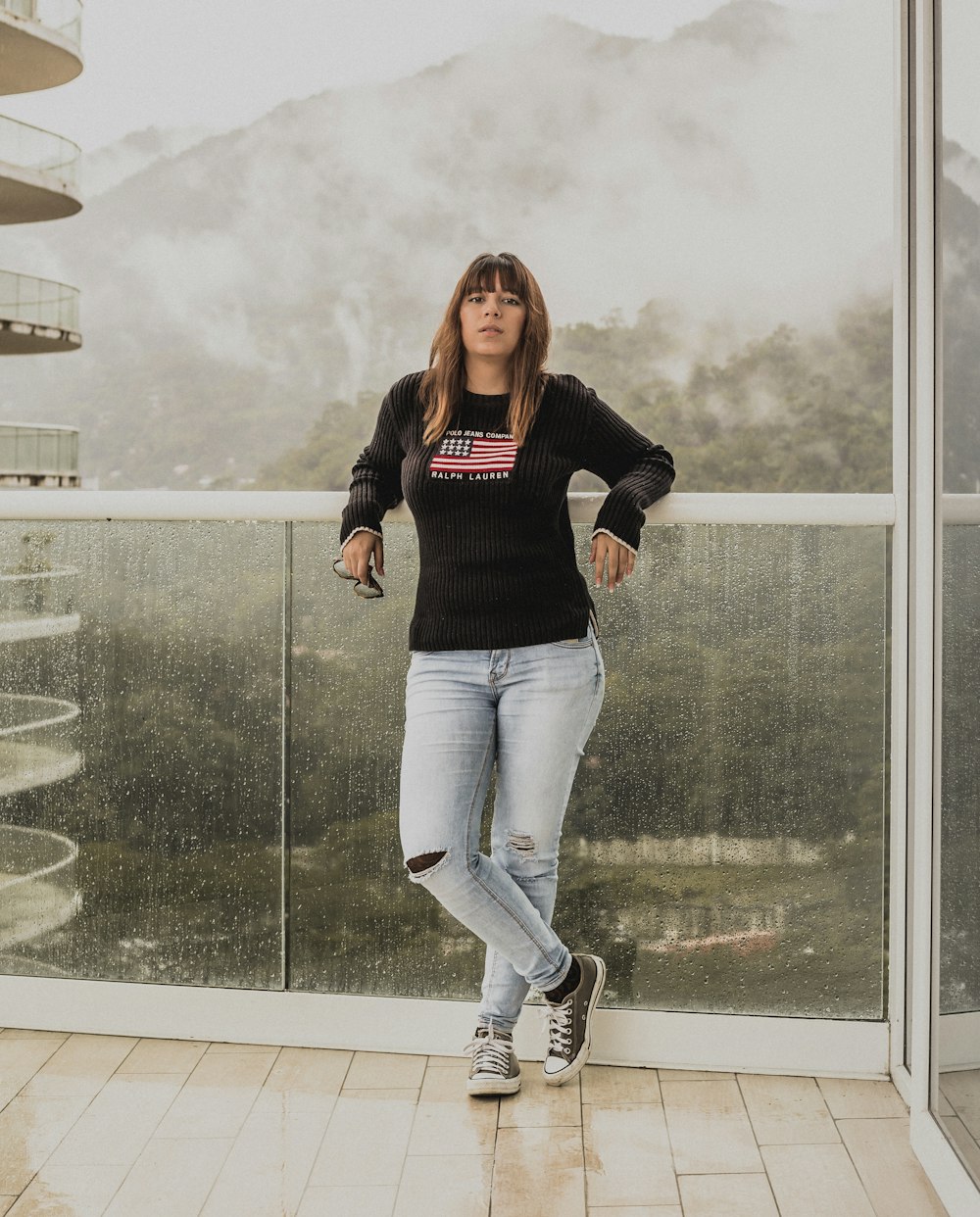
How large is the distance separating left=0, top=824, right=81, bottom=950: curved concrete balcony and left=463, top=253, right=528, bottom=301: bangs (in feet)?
4.46

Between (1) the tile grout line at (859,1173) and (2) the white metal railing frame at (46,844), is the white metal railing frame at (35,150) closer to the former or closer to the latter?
(2) the white metal railing frame at (46,844)

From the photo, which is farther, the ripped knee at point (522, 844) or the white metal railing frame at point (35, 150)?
the white metal railing frame at point (35, 150)

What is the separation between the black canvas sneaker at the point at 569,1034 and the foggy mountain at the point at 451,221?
3278 centimetres

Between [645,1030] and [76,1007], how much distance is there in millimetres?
1118

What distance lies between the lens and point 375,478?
2.42 meters

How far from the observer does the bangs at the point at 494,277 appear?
228 cm

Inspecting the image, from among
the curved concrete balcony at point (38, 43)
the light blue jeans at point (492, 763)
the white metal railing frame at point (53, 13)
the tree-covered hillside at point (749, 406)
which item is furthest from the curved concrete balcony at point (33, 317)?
the light blue jeans at point (492, 763)

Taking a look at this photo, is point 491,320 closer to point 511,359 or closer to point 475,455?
point 511,359

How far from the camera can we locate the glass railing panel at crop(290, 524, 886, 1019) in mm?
2514

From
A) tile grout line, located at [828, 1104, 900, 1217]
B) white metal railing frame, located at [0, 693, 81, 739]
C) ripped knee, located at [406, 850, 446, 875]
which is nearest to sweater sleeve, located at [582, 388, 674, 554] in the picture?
ripped knee, located at [406, 850, 446, 875]

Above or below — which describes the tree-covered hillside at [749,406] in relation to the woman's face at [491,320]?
above

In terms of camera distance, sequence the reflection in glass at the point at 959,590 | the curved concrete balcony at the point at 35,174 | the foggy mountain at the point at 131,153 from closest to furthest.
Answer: the reflection in glass at the point at 959,590, the curved concrete balcony at the point at 35,174, the foggy mountain at the point at 131,153

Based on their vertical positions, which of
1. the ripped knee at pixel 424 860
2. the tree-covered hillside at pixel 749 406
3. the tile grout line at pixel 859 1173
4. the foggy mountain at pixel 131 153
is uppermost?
the foggy mountain at pixel 131 153

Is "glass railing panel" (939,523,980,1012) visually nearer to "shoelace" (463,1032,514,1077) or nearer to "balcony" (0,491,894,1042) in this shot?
"balcony" (0,491,894,1042)
